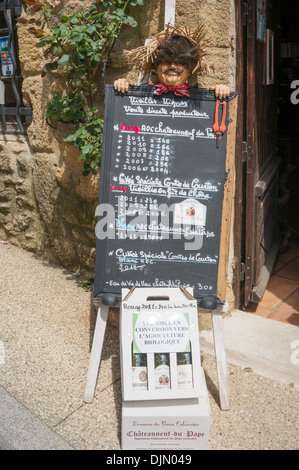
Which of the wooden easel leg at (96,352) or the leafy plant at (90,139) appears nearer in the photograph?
the wooden easel leg at (96,352)

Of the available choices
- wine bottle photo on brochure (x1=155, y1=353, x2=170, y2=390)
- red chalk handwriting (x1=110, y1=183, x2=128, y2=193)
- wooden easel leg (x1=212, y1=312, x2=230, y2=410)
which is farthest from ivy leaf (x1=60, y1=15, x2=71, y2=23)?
wine bottle photo on brochure (x1=155, y1=353, x2=170, y2=390)

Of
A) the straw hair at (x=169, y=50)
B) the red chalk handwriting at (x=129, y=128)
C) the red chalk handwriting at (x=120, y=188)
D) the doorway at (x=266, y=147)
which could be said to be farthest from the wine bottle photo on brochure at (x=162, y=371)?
the straw hair at (x=169, y=50)

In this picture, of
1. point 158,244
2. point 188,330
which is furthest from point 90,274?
point 188,330

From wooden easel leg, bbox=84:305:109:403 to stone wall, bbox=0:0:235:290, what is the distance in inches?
52.0

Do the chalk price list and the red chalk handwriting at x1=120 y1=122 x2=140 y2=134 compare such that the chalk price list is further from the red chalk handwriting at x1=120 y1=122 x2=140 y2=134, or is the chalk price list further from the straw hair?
the straw hair

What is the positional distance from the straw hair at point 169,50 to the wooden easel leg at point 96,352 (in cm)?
142

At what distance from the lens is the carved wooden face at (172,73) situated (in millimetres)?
2756

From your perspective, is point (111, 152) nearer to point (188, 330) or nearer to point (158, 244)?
point (158, 244)

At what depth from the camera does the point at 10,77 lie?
14.7 ft

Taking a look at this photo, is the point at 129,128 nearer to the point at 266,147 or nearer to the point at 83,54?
the point at 83,54

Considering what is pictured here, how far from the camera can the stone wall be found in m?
3.11

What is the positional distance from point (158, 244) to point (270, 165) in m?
2.04

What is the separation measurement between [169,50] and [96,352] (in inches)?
67.9

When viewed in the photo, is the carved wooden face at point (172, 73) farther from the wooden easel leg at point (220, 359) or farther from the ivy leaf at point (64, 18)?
the wooden easel leg at point (220, 359)
